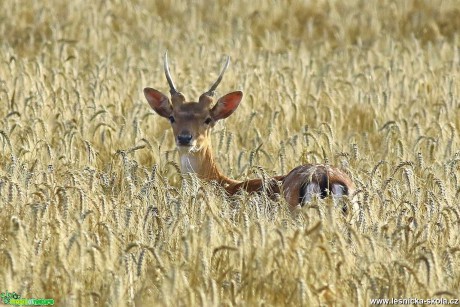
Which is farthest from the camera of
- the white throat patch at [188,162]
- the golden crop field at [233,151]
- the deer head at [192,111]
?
the white throat patch at [188,162]

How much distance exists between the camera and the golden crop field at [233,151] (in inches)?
238

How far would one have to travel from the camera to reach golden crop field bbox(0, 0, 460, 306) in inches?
238

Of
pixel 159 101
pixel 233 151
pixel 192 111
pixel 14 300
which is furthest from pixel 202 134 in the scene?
pixel 14 300

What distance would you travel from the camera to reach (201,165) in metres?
9.36

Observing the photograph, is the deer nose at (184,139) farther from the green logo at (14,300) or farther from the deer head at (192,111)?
the green logo at (14,300)

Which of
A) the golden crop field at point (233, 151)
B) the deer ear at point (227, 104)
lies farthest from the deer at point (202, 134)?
the golden crop field at point (233, 151)

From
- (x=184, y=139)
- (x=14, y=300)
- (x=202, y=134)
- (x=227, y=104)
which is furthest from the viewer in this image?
(x=227, y=104)

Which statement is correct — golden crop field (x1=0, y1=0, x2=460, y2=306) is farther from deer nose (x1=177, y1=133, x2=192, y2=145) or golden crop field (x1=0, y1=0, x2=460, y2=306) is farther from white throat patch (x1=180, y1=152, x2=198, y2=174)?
deer nose (x1=177, y1=133, x2=192, y2=145)

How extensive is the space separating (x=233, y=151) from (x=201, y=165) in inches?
42.4

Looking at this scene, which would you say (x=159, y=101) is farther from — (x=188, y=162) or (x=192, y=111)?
(x=188, y=162)

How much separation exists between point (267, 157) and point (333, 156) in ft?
2.07

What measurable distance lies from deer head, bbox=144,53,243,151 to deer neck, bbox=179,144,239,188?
0.25 feet

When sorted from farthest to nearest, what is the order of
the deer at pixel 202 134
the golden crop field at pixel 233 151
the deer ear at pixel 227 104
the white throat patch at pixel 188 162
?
the deer ear at pixel 227 104 < the white throat patch at pixel 188 162 < the deer at pixel 202 134 < the golden crop field at pixel 233 151

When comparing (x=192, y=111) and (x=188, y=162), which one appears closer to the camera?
(x=188, y=162)
